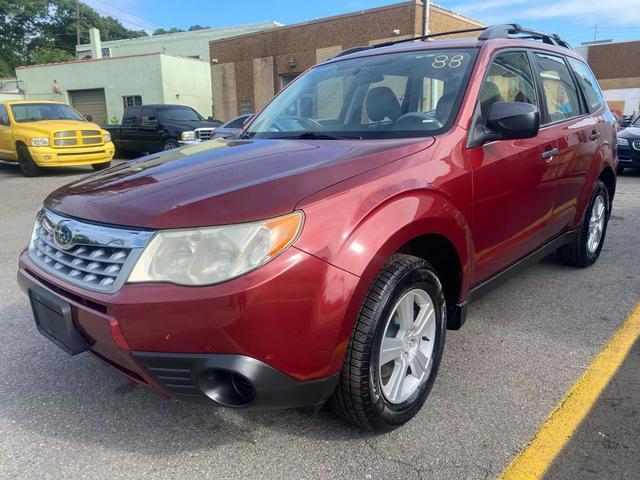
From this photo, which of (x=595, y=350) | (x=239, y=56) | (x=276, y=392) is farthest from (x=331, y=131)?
(x=239, y=56)

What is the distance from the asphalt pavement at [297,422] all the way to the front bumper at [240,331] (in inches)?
17.0

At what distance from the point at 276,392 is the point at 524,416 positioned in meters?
1.30

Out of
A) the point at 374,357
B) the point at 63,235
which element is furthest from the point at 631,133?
the point at 63,235

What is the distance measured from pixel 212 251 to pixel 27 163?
12.1 m

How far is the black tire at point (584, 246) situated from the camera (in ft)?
14.0

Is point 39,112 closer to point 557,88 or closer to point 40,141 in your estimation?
point 40,141

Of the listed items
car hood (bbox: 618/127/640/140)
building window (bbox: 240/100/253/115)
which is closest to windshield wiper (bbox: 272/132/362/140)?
car hood (bbox: 618/127/640/140)

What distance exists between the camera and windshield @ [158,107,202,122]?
15.6 m

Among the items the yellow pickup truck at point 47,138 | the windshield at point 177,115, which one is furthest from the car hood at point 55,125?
the windshield at point 177,115

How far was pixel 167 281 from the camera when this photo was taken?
1.78m

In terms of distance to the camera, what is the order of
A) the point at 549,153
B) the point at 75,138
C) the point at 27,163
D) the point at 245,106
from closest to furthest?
A: the point at 549,153 → the point at 75,138 → the point at 27,163 → the point at 245,106

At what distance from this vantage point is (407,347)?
7.80 ft

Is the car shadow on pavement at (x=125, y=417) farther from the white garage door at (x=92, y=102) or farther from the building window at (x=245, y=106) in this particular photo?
the white garage door at (x=92, y=102)

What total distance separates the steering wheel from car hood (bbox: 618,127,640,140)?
10.1m
